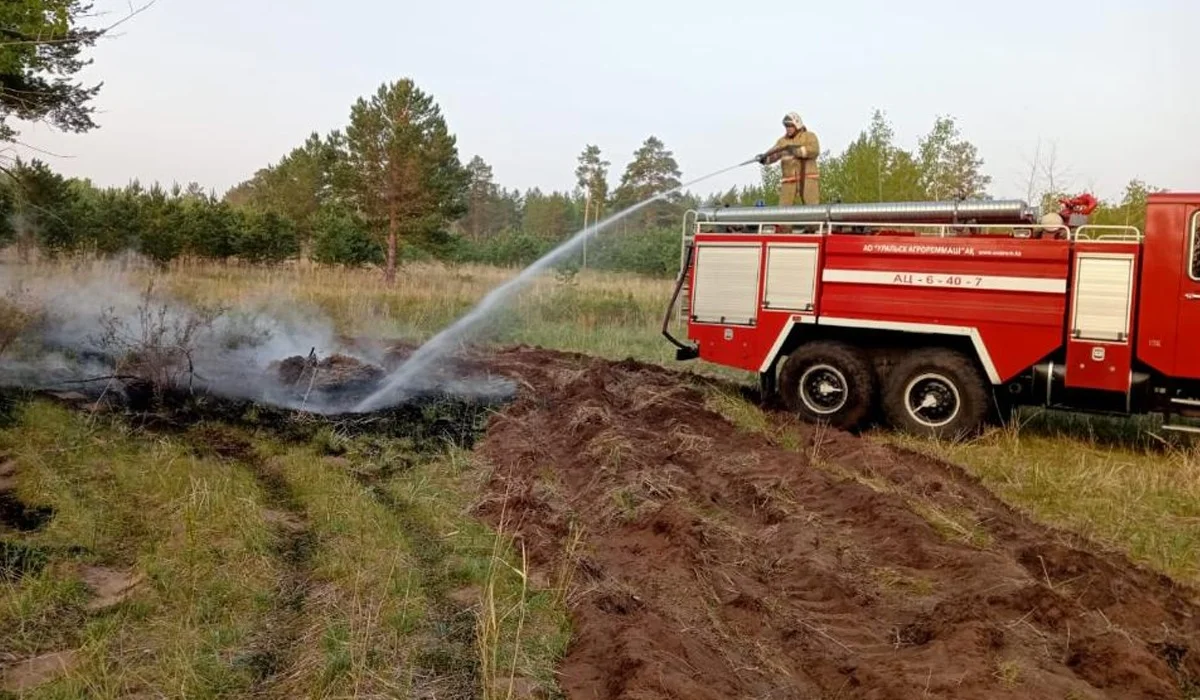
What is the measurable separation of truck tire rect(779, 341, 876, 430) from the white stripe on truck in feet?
2.61

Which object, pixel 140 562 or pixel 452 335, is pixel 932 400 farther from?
pixel 452 335

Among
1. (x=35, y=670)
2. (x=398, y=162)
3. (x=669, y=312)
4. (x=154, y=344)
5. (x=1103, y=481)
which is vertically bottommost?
(x=35, y=670)

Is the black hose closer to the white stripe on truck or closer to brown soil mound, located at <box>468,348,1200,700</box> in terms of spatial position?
the white stripe on truck

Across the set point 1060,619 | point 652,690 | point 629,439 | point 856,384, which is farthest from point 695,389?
point 652,690

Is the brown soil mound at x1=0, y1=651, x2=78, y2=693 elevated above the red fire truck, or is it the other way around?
the red fire truck

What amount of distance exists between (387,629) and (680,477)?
3.24m

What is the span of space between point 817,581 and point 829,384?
4.99m

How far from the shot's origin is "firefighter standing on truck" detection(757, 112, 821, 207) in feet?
34.5

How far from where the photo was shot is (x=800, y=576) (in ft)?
15.8

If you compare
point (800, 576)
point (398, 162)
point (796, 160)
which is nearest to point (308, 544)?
point (800, 576)

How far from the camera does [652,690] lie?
10.6 ft

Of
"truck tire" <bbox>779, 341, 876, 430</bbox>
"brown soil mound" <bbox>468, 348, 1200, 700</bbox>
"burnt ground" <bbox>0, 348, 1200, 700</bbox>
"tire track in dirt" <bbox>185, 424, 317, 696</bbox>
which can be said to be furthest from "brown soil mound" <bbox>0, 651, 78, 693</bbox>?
"truck tire" <bbox>779, 341, 876, 430</bbox>

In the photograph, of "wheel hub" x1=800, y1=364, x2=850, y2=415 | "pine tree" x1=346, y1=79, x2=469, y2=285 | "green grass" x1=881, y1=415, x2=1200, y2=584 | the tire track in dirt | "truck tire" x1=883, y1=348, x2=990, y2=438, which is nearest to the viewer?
the tire track in dirt

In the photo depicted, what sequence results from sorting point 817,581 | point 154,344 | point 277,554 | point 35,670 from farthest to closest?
point 154,344
point 277,554
point 817,581
point 35,670
